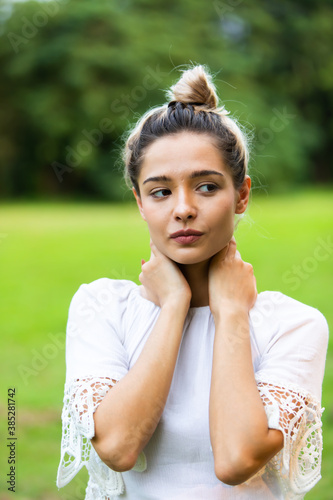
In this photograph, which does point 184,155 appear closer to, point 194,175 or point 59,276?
point 194,175

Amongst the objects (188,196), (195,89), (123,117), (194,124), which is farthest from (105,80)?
(188,196)

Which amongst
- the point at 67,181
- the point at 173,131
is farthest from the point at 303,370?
the point at 67,181

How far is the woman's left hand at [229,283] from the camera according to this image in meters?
1.61

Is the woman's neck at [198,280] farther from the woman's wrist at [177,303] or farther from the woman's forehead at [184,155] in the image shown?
the woman's forehead at [184,155]

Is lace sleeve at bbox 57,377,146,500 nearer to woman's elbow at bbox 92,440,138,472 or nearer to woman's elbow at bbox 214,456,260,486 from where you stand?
woman's elbow at bbox 92,440,138,472

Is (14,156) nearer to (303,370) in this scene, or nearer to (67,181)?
(67,181)

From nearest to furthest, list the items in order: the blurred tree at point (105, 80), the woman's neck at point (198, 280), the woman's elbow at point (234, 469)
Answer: the woman's elbow at point (234, 469) → the woman's neck at point (198, 280) → the blurred tree at point (105, 80)

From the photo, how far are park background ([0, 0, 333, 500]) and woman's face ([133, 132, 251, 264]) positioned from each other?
24.2 feet

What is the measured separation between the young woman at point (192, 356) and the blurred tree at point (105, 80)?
61.3 ft

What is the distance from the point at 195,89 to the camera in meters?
1.72

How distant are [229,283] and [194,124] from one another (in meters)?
0.42

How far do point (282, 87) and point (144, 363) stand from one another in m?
26.0

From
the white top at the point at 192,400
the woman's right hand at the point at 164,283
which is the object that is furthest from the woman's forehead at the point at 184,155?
the white top at the point at 192,400

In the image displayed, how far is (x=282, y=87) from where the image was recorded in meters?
26.1
